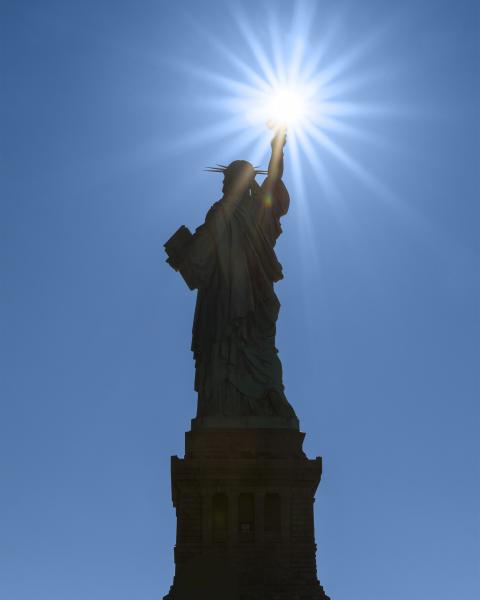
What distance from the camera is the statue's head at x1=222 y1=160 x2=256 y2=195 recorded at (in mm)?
49375

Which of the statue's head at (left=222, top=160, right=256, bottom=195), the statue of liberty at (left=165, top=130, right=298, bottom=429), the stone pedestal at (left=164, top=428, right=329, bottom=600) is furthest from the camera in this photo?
the statue's head at (left=222, top=160, right=256, bottom=195)

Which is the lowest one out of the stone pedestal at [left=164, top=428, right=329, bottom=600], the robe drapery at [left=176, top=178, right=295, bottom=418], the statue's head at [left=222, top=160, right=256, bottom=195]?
the stone pedestal at [left=164, top=428, right=329, bottom=600]

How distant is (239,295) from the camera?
47.6 metres

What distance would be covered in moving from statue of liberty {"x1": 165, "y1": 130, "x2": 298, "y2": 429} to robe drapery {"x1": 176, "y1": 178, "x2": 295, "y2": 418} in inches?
1.3

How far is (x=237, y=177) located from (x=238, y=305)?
4.87 meters

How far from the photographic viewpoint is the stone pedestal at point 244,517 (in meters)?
→ 42.7

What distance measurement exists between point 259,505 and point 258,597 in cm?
292

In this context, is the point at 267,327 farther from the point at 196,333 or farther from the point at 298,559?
the point at 298,559

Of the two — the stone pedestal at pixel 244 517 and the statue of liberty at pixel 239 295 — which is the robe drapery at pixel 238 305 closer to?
the statue of liberty at pixel 239 295

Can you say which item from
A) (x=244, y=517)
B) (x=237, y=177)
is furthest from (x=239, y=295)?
(x=244, y=517)

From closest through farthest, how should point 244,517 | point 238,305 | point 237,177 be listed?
A: point 244,517 < point 238,305 < point 237,177

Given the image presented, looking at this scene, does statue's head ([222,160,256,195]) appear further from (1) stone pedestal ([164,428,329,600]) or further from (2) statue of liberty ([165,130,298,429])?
(1) stone pedestal ([164,428,329,600])

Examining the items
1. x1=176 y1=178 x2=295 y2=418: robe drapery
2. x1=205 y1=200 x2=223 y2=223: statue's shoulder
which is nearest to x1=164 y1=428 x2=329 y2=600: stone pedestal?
x1=176 y1=178 x2=295 y2=418: robe drapery

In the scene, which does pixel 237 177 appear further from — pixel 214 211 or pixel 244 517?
pixel 244 517
